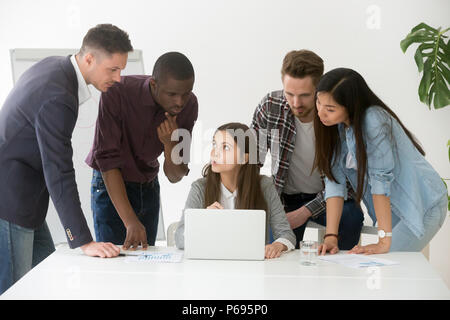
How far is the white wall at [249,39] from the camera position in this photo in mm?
4074

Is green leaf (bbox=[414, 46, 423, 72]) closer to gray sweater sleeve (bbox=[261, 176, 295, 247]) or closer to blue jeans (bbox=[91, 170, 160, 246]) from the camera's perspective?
gray sweater sleeve (bbox=[261, 176, 295, 247])

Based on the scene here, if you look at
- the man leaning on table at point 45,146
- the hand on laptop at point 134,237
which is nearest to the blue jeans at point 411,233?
the hand on laptop at point 134,237

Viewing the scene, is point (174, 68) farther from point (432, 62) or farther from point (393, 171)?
point (432, 62)

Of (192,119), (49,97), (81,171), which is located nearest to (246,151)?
(192,119)

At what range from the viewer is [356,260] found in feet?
6.57

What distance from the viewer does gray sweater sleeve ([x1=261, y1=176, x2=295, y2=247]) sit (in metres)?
2.26

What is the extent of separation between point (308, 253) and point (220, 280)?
0.38 metres

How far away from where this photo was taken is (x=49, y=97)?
76.5 inches

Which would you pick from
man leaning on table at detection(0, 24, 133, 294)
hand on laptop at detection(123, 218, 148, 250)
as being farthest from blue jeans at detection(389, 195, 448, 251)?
man leaning on table at detection(0, 24, 133, 294)

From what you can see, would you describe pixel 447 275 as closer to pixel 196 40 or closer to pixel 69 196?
pixel 196 40

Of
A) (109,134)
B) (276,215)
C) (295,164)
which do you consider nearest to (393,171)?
(276,215)

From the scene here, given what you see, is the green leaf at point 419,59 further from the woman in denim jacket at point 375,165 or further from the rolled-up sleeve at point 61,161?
the rolled-up sleeve at point 61,161

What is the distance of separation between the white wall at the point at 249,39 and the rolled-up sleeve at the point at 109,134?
64.7 inches

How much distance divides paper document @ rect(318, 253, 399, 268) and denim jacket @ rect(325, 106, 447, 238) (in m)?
0.25
